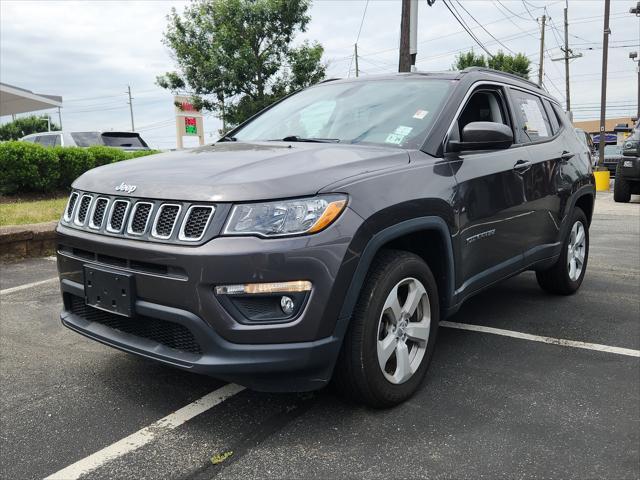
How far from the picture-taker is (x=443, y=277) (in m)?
3.16

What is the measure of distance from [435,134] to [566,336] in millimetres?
1839

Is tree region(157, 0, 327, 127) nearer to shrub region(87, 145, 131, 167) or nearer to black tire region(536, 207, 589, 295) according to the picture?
shrub region(87, 145, 131, 167)

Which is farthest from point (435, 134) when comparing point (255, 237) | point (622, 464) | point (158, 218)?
point (622, 464)

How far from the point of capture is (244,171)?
8.44 ft

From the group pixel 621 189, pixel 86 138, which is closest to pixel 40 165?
pixel 86 138

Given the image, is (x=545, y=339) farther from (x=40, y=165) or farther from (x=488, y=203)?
(x=40, y=165)

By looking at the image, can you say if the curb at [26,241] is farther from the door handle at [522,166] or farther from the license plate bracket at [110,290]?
the door handle at [522,166]

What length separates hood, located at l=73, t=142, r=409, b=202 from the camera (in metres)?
2.42

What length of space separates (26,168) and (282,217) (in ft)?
31.4

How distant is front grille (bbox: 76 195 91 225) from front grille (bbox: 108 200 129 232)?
0.90 feet

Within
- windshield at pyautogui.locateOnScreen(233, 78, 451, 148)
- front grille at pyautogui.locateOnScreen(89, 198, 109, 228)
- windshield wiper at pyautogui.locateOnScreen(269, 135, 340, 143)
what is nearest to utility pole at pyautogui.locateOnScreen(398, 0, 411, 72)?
windshield at pyautogui.locateOnScreen(233, 78, 451, 148)

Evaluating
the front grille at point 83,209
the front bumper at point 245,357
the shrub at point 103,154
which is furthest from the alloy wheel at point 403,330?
the shrub at point 103,154

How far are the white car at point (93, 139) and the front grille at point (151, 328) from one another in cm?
1171

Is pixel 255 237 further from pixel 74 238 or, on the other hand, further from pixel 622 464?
pixel 622 464
